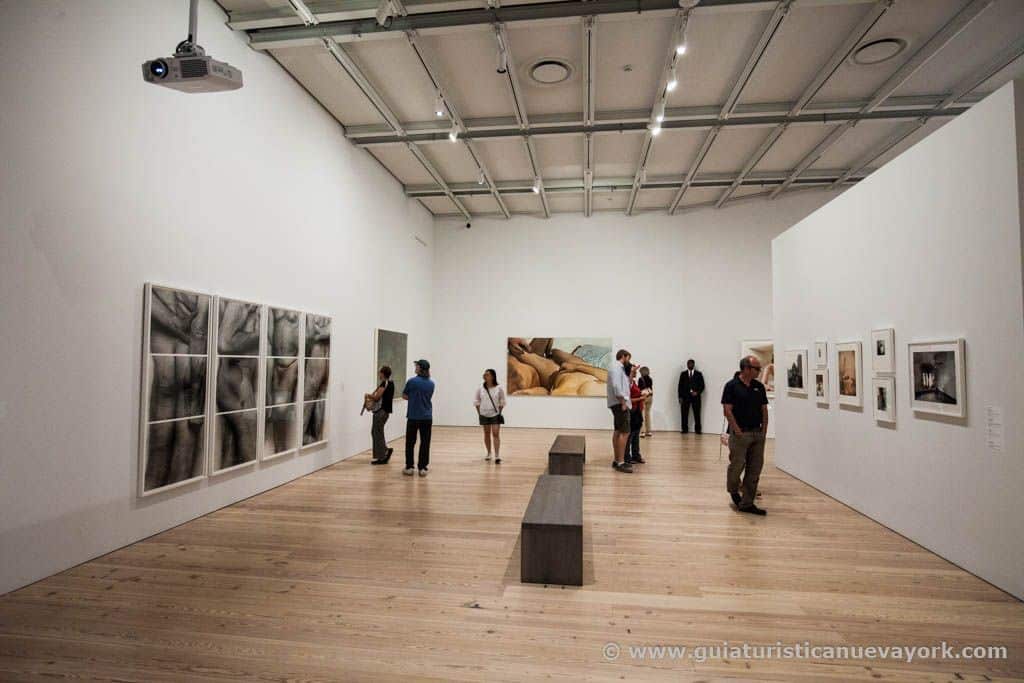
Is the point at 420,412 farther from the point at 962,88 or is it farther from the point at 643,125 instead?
the point at 962,88

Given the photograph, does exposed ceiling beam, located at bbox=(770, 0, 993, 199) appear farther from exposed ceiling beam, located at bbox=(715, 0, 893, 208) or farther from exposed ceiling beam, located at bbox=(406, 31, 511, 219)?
exposed ceiling beam, located at bbox=(406, 31, 511, 219)

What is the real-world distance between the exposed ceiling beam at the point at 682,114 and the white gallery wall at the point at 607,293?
4.68 meters

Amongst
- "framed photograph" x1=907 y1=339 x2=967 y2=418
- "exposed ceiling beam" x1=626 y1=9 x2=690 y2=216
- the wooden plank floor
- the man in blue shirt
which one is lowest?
the wooden plank floor

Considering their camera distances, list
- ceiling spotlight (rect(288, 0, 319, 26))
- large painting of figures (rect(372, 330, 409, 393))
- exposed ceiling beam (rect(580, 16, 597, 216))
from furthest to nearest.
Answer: large painting of figures (rect(372, 330, 409, 393))
exposed ceiling beam (rect(580, 16, 597, 216))
ceiling spotlight (rect(288, 0, 319, 26))

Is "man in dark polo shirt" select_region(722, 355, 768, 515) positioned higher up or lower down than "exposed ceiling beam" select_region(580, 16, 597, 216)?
lower down

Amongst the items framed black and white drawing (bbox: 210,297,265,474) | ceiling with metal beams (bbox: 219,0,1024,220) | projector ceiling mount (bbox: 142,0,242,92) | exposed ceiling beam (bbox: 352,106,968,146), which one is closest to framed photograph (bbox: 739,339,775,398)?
ceiling with metal beams (bbox: 219,0,1024,220)

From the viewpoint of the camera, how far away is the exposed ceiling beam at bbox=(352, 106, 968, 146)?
318 inches

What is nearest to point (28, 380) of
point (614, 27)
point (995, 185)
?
point (614, 27)

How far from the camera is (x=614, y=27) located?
20.4 feet

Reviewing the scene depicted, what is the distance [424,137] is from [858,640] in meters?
8.83

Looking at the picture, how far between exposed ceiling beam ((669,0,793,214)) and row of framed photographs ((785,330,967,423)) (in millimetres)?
3719

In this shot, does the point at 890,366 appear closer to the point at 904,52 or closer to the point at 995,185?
the point at 995,185

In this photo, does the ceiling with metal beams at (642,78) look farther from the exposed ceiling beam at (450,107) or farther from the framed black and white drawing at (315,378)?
the framed black and white drawing at (315,378)

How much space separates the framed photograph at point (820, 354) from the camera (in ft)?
22.0
